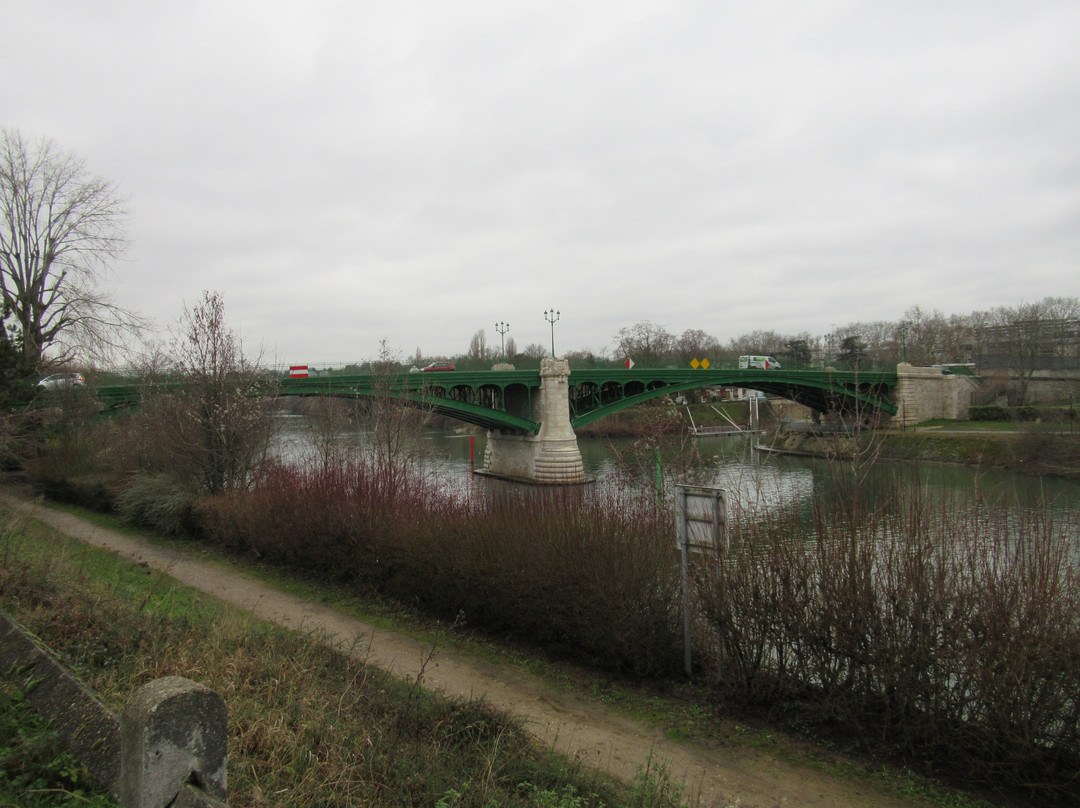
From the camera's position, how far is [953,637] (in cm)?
611

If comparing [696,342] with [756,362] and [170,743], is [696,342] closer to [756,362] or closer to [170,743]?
[756,362]

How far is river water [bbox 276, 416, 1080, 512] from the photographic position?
8.88 metres

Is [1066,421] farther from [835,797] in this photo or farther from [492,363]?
[835,797]

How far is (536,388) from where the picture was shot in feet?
140

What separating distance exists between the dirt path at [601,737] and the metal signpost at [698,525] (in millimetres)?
1545

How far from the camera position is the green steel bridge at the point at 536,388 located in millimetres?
34000

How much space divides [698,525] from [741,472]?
4.87 ft

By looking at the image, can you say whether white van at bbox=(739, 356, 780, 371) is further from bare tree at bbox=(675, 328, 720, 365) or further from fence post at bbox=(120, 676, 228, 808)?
fence post at bbox=(120, 676, 228, 808)

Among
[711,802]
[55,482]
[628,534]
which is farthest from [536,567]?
[55,482]

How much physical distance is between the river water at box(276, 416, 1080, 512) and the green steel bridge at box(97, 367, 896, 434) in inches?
Answer: 100

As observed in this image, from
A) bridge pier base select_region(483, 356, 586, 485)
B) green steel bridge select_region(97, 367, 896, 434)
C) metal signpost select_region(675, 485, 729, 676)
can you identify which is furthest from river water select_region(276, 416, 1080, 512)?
green steel bridge select_region(97, 367, 896, 434)

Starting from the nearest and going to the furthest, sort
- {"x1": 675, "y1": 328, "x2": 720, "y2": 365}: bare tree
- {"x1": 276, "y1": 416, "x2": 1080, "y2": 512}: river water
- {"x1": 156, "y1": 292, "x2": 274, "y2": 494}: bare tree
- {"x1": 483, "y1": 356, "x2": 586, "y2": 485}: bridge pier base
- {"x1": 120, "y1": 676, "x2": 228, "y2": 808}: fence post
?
1. {"x1": 120, "y1": 676, "x2": 228, "y2": 808}: fence post
2. {"x1": 276, "y1": 416, "x2": 1080, "y2": 512}: river water
3. {"x1": 156, "y1": 292, "x2": 274, "y2": 494}: bare tree
4. {"x1": 483, "y1": 356, "x2": 586, "y2": 485}: bridge pier base
5. {"x1": 675, "y1": 328, "x2": 720, "y2": 365}: bare tree

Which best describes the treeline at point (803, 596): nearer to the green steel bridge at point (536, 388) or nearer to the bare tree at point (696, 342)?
the green steel bridge at point (536, 388)

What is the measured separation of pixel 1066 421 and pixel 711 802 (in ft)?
141
